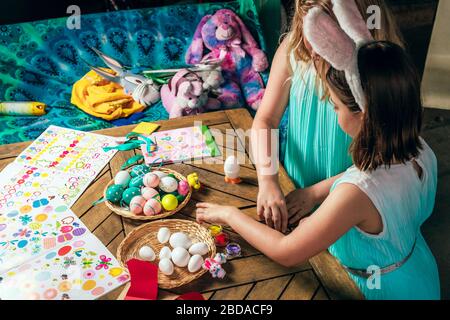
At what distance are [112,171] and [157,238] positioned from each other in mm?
319

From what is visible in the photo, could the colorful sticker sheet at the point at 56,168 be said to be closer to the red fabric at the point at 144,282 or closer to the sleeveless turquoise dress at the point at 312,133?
the red fabric at the point at 144,282

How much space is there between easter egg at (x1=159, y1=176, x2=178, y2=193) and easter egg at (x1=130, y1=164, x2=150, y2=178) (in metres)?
0.08

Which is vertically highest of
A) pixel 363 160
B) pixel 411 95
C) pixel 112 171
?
pixel 411 95

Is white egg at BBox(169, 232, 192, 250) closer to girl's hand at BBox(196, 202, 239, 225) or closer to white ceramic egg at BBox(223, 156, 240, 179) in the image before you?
girl's hand at BBox(196, 202, 239, 225)

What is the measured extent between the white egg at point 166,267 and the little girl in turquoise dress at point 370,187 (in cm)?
16

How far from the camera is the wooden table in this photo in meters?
0.96

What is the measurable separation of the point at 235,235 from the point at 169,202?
0.64 ft

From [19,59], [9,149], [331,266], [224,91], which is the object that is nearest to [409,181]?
[331,266]

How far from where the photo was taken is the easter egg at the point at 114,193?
1176mm

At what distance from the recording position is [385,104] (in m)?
0.88

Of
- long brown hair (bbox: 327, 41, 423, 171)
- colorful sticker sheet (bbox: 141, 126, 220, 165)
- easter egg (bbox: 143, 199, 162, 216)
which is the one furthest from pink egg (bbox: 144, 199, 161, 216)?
long brown hair (bbox: 327, 41, 423, 171)

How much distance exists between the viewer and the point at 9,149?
1.43 meters

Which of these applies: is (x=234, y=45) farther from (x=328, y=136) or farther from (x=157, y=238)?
(x=157, y=238)

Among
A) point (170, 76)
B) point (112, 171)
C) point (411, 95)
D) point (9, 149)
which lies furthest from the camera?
point (170, 76)
